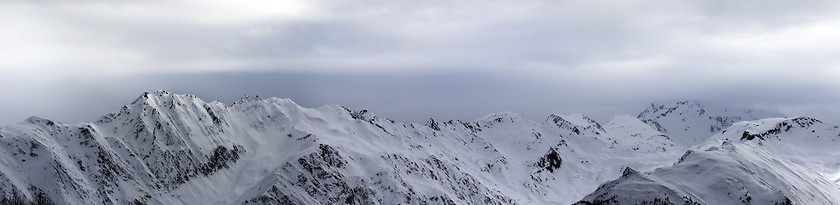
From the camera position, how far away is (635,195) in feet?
641

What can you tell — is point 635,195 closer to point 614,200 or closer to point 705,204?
point 614,200

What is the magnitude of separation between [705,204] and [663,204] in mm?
13999

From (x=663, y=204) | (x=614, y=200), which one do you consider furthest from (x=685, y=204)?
(x=614, y=200)

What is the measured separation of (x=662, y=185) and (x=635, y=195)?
10.1 m

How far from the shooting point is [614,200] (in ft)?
647

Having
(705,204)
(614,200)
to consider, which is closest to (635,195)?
(614,200)

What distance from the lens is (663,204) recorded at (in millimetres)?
192875

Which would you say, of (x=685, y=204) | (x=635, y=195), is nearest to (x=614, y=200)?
(x=635, y=195)

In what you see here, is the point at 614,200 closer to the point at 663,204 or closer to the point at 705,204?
the point at 663,204

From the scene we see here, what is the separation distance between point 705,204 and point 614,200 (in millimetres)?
25046

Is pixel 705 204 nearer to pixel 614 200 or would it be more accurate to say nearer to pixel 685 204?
pixel 685 204

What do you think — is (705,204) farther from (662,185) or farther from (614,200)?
(614,200)

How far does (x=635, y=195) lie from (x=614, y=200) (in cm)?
572
